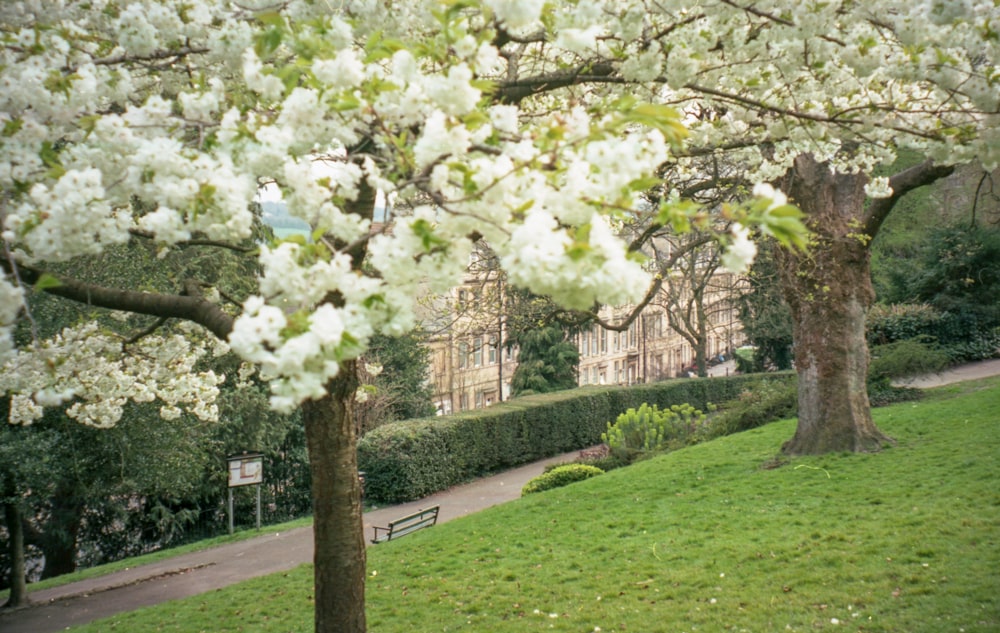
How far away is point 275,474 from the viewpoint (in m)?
18.8

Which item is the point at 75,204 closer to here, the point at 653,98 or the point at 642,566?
the point at 653,98

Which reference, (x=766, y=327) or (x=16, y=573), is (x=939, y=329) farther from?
(x=16, y=573)

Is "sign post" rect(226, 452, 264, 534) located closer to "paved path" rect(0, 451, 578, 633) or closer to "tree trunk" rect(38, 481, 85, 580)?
"paved path" rect(0, 451, 578, 633)

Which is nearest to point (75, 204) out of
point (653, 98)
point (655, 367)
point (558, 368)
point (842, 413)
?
point (653, 98)

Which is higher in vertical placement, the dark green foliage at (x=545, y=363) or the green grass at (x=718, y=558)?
the dark green foliage at (x=545, y=363)

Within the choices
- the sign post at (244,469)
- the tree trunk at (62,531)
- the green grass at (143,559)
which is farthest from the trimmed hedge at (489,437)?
the tree trunk at (62,531)

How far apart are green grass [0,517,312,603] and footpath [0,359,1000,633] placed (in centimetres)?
27

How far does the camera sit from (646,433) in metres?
16.5

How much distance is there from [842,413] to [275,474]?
44.1ft

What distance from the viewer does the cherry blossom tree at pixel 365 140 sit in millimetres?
2346

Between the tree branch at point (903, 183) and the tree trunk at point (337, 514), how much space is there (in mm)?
6639

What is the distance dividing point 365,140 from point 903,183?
7700mm

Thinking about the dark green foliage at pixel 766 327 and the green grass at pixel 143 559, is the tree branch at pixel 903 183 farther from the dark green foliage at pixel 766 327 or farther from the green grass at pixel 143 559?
the dark green foliage at pixel 766 327

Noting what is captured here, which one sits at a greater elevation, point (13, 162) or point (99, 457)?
point (13, 162)
